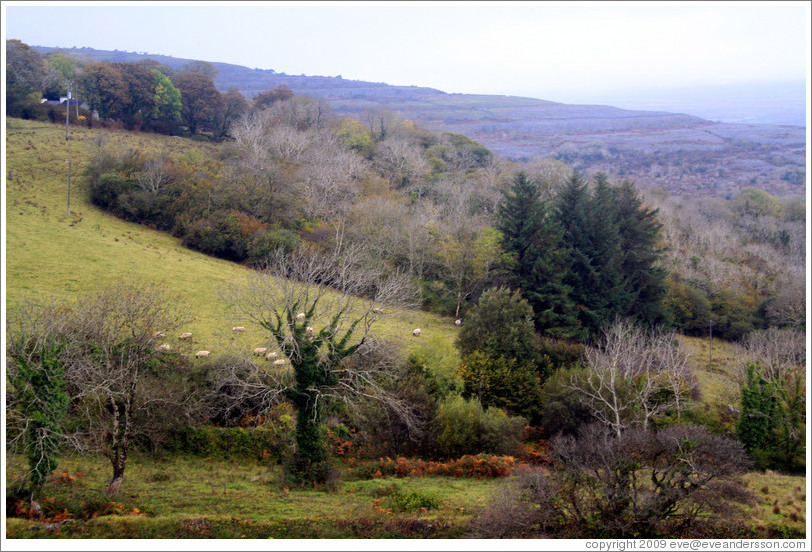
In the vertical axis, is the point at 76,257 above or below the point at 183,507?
above

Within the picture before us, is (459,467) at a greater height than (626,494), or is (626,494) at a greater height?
(626,494)

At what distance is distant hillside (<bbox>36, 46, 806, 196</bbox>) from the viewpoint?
3952 inches

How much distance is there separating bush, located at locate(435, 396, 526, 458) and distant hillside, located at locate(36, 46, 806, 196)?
6884 cm

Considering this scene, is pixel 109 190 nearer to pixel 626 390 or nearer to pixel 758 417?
pixel 626 390

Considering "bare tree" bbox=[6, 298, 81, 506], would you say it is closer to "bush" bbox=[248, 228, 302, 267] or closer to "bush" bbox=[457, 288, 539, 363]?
"bush" bbox=[457, 288, 539, 363]

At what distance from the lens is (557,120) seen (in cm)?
14850

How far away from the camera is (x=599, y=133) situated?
13688 centimetres

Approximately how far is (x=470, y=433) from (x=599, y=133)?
132255mm

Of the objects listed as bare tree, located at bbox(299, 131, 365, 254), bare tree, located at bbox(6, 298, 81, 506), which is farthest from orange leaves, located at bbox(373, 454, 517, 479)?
bare tree, located at bbox(299, 131, 365, 254)

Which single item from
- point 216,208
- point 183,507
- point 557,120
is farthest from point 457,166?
point 557,120

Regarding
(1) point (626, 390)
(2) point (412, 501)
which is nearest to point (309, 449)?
(2) point (412, 501)

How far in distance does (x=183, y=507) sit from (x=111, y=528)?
1767mm

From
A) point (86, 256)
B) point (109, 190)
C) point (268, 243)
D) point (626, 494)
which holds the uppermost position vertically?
point (109, 190)

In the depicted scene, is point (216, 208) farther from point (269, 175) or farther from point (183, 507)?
point (183, 507)
